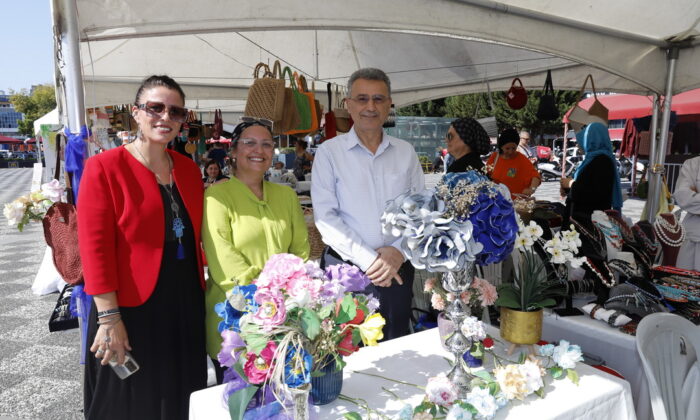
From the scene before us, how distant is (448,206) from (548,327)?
48.7 inches

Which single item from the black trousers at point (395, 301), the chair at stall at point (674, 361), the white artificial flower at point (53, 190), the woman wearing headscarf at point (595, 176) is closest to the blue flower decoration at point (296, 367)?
the black trousers at point (395, 301)

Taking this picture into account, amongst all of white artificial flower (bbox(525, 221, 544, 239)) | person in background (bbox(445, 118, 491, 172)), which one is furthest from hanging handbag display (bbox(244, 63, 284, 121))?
white artificial flower (bbox(525, 221, 544, 239))

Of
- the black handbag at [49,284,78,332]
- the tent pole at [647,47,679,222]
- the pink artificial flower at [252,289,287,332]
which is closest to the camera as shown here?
the pink artificial flower at [252,289,287,332]

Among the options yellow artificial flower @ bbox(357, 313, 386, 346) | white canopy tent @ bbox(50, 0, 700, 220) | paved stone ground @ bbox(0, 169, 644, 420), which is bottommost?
paved stone ground @ bbox(0, 169, 644, 420)

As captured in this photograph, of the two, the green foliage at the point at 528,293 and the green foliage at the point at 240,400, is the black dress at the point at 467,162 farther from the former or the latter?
the green foliage at the point at 240,400

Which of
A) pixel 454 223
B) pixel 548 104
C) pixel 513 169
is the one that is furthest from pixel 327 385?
pixel 548 104

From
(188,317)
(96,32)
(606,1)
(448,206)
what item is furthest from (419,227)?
(606,1)

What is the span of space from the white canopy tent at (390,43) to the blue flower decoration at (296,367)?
66.1 inches

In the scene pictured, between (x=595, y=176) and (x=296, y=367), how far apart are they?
12.2ft

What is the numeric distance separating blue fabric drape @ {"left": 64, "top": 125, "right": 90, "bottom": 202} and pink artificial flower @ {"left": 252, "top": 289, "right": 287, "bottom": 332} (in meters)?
1.42

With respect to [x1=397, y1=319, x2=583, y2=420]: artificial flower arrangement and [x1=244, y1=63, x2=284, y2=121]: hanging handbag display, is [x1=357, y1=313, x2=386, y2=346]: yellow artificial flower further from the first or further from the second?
[x1=244, y1=63, x2=284, y2=121]: hanging handbag display

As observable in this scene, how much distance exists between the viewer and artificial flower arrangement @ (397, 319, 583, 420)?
46.1 inches

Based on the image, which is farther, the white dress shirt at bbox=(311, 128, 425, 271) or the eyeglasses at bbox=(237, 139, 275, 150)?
the white dress shirt at bbox=(311, 128, 425, 271)

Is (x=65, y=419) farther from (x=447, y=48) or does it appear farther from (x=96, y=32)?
(x=447, y=48)
